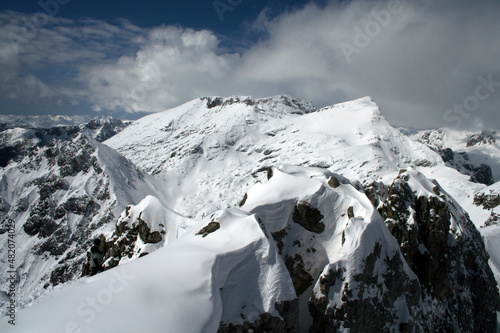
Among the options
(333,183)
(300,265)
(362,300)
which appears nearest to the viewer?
(362,300)

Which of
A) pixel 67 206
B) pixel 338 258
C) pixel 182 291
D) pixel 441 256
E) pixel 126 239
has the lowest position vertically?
pixel 67 206

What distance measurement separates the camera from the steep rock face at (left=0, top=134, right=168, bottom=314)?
254ft

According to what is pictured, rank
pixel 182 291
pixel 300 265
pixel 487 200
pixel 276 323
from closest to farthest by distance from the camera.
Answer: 1. pixel 182 291
2. pixel 276 323
3. pixel 300 265
4. pixel 487 200

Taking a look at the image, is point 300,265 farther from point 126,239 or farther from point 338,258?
point 126,239

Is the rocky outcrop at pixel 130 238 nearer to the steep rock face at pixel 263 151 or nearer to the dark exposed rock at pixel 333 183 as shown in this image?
the dark exposed rock at pixel 333 183

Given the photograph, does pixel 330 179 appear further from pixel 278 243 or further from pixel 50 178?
Result: pixel 50 178

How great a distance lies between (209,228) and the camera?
15320 mm

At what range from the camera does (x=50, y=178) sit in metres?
99.2

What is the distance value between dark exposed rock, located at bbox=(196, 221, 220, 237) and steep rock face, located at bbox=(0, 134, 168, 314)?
239 feet

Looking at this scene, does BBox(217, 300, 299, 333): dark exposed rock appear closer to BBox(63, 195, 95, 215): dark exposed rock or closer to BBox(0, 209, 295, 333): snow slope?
BBox(0, 209, 295, 333): snow slope

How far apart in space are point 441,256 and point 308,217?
46.2 ft

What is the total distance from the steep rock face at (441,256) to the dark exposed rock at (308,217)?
333 inches

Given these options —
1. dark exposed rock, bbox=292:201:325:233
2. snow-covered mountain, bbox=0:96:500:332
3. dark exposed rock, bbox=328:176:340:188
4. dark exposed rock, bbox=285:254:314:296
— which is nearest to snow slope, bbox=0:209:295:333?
snow-covered mountain, bbox=0:96:500:332

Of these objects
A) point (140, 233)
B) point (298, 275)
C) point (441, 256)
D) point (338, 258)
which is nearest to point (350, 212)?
point (338, 258)
